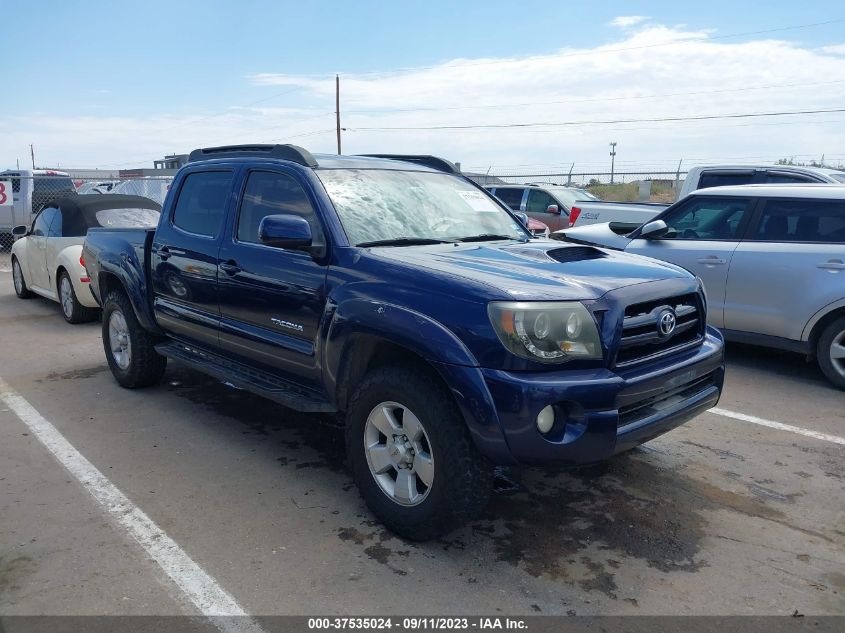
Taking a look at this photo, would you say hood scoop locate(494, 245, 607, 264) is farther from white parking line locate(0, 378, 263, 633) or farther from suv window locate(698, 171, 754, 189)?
suv window locate(698, 171, 754, 189)

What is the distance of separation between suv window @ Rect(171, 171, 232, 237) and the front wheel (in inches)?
175

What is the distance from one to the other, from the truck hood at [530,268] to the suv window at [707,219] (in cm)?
335

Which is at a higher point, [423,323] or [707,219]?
[707,219]

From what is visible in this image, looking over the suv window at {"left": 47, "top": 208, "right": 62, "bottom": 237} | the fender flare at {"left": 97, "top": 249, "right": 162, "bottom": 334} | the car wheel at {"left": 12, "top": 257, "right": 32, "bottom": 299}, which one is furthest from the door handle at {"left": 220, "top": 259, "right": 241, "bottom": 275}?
the car wheel at {"left": 12, "top": 257, "right": 32, "bottom": 299}

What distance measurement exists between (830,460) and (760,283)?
2.35 metres

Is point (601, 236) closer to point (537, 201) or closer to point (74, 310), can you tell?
point (74, 310)

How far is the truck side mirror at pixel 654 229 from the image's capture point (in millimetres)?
7070

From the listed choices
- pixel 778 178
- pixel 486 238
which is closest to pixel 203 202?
pixel 486 238

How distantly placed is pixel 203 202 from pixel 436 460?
2868 mm

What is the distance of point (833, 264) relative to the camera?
6.16m

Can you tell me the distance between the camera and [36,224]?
1028 centimetres

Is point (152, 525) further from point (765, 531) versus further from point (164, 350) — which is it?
point (765, 531)

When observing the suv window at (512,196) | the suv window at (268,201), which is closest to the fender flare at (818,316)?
the suv window at (268,201)

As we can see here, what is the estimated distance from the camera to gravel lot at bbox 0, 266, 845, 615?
A: 3090mm
